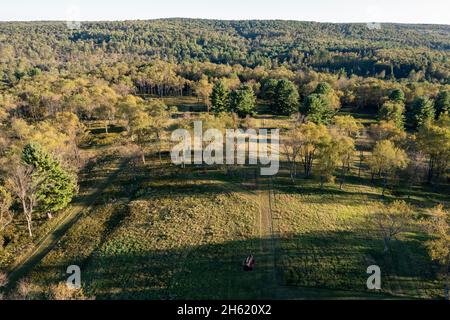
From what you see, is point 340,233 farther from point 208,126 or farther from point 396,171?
point 208,126

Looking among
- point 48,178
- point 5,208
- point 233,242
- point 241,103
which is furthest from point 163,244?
point 241,103

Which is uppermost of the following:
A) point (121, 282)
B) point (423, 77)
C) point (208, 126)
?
point (423, 77)

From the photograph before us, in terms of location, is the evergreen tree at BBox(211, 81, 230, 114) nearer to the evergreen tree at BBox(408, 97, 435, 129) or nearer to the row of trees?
the row of trees

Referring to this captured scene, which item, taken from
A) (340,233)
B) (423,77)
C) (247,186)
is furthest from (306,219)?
(423,77)

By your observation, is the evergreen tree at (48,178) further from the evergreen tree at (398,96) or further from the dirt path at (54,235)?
the evergreen tree at (398,96)

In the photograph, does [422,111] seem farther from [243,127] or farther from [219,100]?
[219,100]

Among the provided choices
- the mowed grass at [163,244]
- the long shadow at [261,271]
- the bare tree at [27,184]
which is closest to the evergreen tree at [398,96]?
the long shadow at [261,271]
